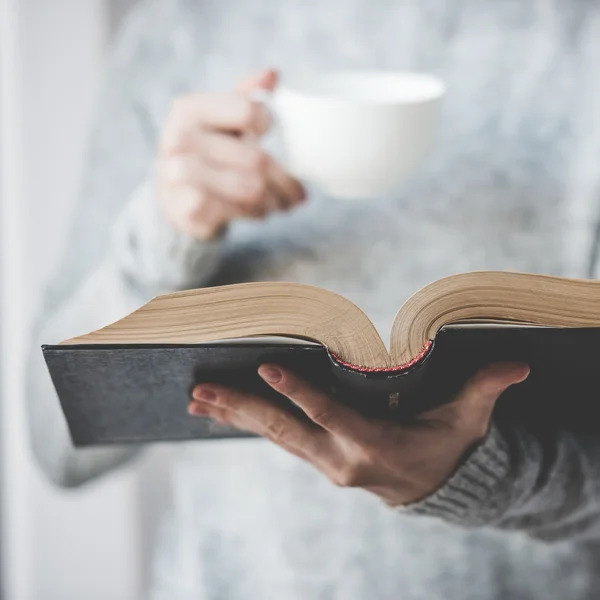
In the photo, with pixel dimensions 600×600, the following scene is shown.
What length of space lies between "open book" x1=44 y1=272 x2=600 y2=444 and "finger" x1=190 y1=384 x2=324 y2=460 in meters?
0.01

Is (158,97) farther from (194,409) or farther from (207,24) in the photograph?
(194,409)

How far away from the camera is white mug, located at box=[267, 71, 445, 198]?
602 mm

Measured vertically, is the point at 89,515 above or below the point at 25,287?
below

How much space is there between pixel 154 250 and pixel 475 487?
15.5 inches

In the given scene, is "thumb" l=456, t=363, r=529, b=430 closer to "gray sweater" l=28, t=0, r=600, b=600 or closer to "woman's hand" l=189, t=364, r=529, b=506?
"woman's hand" l=189, t=364, r=529, b=506

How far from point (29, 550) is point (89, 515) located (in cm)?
11

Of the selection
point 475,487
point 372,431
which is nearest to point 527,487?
point 475,487

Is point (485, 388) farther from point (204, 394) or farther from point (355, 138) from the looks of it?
point (355, 138)

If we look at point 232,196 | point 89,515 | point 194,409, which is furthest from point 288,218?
point 89,515

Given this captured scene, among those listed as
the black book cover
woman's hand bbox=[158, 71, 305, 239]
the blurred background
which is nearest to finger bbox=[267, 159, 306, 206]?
woman's hand bbox=[158, 71, 305, 239]

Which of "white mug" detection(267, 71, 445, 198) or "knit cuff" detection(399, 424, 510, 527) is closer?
"knit cuff" detection(399, 424, 510, 527)

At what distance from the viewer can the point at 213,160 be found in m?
0.70

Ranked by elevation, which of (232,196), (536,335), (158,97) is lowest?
(536,335)

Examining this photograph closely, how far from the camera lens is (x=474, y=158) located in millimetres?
854
